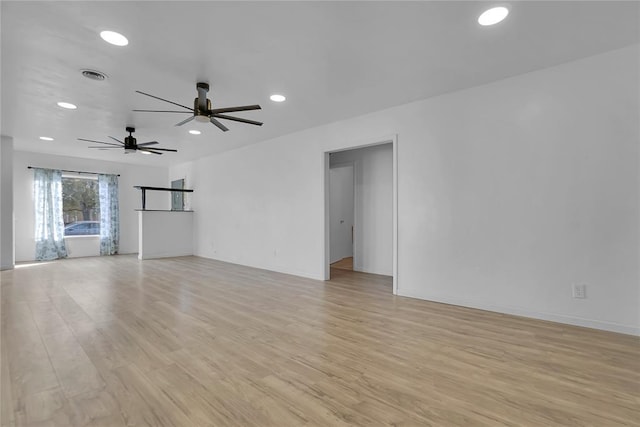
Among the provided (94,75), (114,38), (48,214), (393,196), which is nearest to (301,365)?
(393,196)

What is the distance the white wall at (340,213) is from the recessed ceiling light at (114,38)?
16.7 feet

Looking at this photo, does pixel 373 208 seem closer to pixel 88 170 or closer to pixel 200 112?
pixel 200 112

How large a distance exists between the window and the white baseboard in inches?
344

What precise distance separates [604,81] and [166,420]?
4.46 metres

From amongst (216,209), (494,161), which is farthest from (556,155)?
(216,209)

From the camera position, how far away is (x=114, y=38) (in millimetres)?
2531

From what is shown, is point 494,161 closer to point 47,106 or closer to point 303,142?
point 303,142

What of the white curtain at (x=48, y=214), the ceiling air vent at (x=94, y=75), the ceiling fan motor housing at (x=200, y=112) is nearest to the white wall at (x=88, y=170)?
the white curtain at (x=48, y=214)

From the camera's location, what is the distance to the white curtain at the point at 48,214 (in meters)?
7.30

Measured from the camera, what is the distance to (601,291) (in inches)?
112

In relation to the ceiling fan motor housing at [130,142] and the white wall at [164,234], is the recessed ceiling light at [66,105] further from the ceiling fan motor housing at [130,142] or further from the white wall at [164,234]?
the white wall at [164,234]

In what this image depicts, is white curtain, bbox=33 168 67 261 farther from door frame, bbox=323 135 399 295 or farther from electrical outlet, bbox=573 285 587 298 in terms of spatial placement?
electrical outlet, bbox=573 285 587 298

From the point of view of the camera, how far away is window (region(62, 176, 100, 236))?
26.1 ft

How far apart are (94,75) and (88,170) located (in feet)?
20.9
